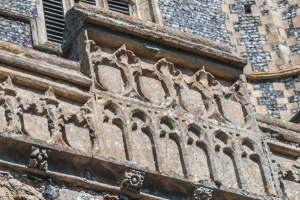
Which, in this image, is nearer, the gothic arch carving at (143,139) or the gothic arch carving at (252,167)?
the gothic arch carving at (143,139)

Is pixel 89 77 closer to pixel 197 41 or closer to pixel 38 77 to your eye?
pixel 38 77

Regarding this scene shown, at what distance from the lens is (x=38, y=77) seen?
7879 mm

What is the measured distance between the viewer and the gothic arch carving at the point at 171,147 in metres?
7.97

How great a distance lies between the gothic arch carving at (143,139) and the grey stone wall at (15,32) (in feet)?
23.5

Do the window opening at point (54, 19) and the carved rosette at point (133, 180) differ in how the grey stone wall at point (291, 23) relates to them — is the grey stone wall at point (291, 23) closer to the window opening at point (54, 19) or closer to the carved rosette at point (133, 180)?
the window opening at point (54, 19)

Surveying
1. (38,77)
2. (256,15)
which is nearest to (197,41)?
(38,77)

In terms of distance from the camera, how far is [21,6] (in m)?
16.0

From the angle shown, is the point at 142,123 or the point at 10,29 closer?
the point at 142,123

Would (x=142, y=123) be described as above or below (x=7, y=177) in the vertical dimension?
above

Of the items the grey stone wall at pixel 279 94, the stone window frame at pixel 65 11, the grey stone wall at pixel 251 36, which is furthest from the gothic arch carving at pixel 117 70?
the grey stone wall at pixel 251 36

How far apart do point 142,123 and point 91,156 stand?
743mm

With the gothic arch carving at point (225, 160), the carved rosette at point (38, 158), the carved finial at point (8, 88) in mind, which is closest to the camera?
the carved rosette at point (38, 158)

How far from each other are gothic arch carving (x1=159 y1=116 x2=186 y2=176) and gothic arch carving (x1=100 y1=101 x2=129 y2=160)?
0.30 metres

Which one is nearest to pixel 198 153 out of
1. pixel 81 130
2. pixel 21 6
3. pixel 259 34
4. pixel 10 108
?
pixel 81 130
